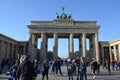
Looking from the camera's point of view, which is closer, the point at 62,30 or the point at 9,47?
the point at 9,47

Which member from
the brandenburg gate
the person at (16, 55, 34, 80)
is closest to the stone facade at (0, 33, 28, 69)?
the brandenburg gate

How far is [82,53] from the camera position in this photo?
194 ft

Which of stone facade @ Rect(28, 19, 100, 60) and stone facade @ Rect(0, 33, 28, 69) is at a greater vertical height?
stone facade @ Rect(28, 19, 100, 60)

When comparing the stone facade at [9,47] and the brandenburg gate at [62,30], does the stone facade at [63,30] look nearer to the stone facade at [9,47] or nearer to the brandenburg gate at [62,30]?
the brandenburg gate at [62,30]

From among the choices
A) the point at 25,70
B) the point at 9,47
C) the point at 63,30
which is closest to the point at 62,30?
the point at 63,30

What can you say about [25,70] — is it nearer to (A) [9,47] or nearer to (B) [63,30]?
(B) [63,30]

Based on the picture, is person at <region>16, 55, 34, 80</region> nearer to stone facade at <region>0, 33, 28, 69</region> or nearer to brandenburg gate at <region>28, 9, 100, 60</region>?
stone facade at <region>0, 33, 28, 69</region>

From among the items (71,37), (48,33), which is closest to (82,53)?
(71,37)

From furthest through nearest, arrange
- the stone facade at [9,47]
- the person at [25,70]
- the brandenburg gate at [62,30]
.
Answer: the brandenburg gate at [62,30] < the stone facade at [9,47] < the person at [25,70]

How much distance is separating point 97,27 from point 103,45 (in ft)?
27.3

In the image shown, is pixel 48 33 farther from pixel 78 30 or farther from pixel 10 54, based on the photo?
pixel 10 54

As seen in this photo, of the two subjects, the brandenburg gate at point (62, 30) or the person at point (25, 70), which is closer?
the person at point (25, 70)

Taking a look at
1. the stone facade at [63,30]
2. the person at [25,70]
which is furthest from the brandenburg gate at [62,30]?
the person at [25,70]

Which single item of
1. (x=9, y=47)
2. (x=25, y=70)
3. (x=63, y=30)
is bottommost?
(x=25, y=70)
